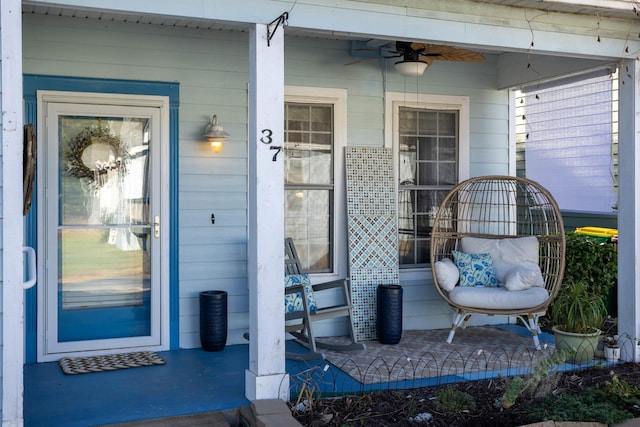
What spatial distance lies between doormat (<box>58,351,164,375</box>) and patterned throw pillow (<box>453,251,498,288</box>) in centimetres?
Answer: 264

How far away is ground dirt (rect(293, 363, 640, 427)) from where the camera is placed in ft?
12.6

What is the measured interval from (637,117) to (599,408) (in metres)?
2.34

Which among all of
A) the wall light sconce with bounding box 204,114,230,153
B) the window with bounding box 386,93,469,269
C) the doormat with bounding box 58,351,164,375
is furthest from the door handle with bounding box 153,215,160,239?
the window with bounding box 386,93,469,269

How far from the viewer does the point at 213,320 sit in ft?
18.2

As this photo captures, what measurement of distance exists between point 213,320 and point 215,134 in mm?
1488

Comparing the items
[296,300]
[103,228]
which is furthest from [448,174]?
[103,228]

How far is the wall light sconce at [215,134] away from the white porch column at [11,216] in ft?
7.12

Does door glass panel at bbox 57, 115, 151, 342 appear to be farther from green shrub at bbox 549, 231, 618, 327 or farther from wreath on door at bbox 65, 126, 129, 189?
green shrub at bbox 549, 231, 618, 327

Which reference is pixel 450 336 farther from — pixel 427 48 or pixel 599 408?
pixel 427 48

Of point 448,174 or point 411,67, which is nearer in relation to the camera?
point 411,67

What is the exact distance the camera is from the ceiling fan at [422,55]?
566 cm

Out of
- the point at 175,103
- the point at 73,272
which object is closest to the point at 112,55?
the point at 175,103

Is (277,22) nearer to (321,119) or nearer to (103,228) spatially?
(321,119)

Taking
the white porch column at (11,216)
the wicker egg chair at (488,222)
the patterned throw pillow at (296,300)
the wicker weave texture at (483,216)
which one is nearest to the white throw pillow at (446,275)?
the wicker egg chair at (488,222)
